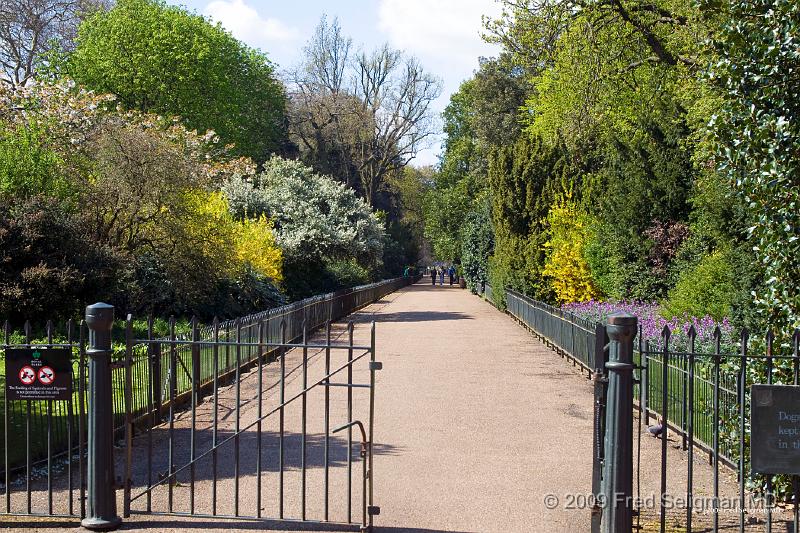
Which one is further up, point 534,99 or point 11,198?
point 534,99

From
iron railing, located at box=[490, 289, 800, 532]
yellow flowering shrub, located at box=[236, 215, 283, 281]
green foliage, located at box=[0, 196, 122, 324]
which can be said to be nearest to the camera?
iron railing, located at box=[490, 289, 800, 532]

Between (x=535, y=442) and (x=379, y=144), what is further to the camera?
(x=379, y=144)

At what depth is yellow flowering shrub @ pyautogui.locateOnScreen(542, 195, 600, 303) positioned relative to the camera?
2725cm

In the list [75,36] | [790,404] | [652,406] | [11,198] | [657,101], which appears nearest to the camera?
[790,404]

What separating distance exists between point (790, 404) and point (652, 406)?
19.9 feet

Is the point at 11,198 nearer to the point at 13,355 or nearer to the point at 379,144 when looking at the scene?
the point at 13,355

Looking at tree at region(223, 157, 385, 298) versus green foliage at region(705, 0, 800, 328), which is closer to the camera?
green foliage at region(705, 0, 800, 328)

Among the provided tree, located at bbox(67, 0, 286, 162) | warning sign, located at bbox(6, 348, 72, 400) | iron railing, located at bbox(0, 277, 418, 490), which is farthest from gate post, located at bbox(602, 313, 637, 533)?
tree, located at bbox(67, 0, 286, 162)

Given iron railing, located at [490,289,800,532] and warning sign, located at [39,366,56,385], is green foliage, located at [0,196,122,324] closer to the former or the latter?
warning sign, located at [39,366,56,385]

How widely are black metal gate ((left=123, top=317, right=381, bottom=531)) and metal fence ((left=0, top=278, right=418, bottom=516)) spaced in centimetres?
6

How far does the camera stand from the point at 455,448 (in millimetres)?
9461

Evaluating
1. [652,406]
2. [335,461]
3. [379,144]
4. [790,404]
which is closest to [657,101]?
[652,406]

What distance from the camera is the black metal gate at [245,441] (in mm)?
6531

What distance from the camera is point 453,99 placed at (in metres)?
65.8
